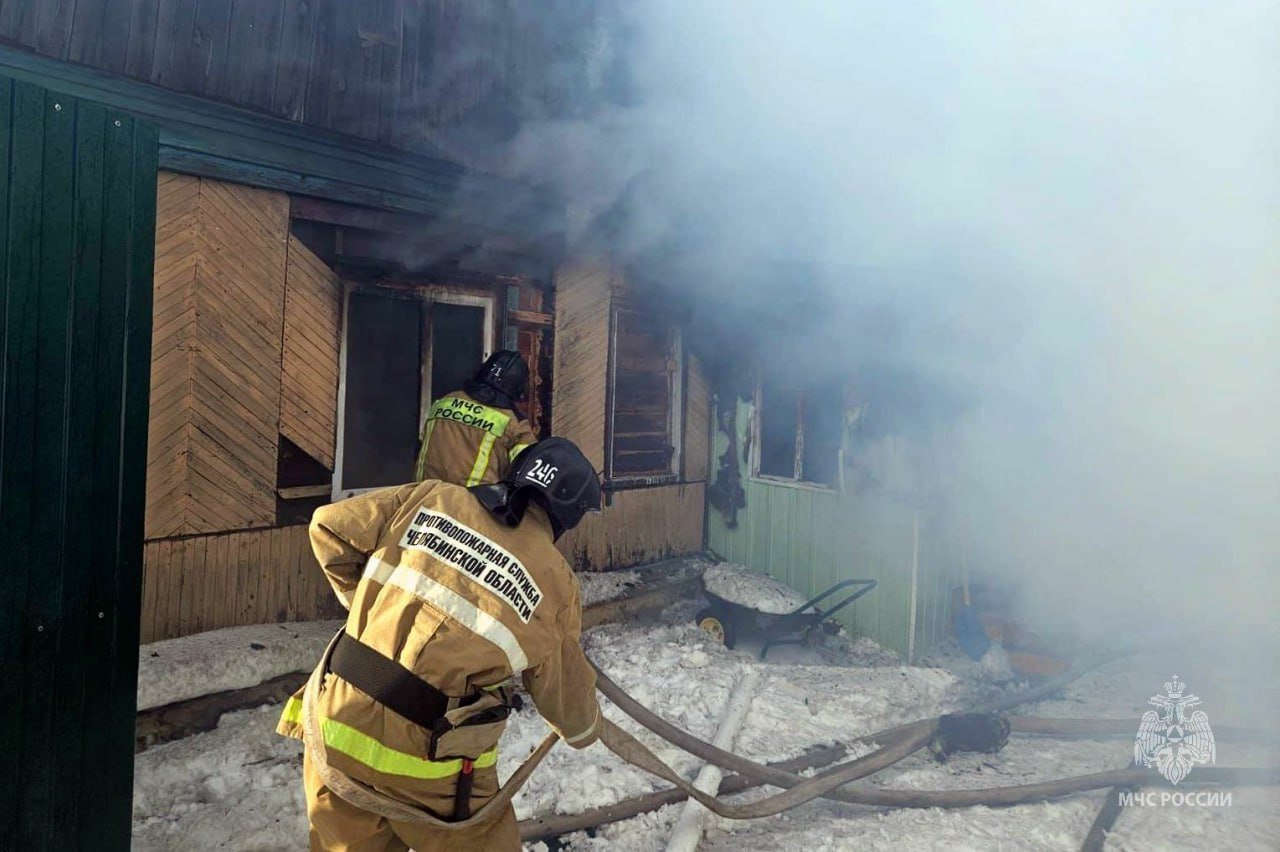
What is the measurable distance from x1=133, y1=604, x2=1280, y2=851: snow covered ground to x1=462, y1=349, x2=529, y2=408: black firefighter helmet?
195 centimetres

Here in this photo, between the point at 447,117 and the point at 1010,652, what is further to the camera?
the point at 1010,652

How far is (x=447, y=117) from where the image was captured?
210 inches

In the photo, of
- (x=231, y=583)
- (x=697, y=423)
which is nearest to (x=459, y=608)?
(x=231, y=583)

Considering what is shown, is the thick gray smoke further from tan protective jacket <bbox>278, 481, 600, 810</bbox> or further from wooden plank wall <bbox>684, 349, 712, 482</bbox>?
tan protective jacket <bbox>278, 481, 600, 810</bbox>

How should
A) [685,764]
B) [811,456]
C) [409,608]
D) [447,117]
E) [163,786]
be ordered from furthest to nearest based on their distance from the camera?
[811,456], [447,117], [685,764], [163,786], [409,608]

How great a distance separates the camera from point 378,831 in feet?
7.37

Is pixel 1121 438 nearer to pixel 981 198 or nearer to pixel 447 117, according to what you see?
pixel 981 198

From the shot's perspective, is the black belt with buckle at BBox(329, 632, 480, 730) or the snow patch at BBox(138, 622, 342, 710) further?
the snow patch at BBox(138, 622, 342, 710)

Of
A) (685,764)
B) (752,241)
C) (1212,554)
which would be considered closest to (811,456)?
(752,241)

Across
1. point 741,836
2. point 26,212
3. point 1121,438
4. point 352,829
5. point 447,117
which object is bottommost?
point 741,836

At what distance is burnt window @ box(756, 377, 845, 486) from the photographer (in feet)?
23.3

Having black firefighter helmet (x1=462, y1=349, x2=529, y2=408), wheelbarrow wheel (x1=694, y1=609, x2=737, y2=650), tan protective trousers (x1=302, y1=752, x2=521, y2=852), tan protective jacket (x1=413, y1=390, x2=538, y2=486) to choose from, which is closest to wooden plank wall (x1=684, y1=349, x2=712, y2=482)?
wheelbarrow wheel (x1=694, y1=609, x2=737, y2=650)

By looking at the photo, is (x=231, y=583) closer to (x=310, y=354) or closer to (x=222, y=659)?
(x=222, y=659)

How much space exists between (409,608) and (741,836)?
7.51 ft
